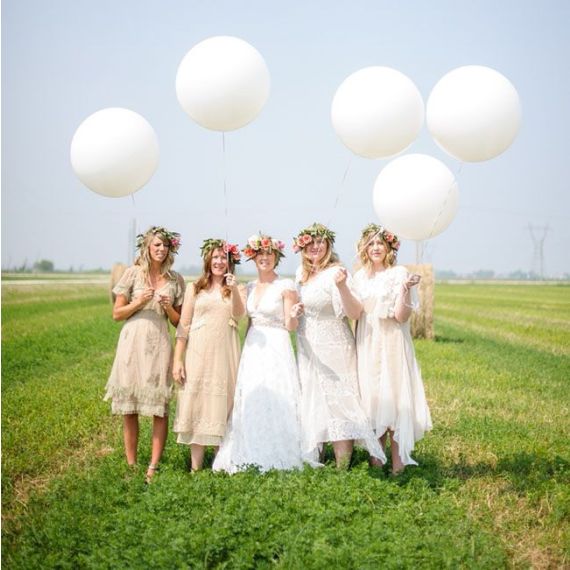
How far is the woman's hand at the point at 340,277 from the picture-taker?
5.35 meters

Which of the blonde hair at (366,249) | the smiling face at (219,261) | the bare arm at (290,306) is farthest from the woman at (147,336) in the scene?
the blonde hair at (366,249)

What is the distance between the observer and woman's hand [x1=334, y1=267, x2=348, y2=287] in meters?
5.35

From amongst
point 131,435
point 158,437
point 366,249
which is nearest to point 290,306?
point 366,249

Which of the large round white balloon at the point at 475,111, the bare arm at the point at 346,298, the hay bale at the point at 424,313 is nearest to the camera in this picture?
the large round white balloon at the point at 475,111

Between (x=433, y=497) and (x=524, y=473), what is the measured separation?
123 centimetres

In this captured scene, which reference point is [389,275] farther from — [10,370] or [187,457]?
[10,370]

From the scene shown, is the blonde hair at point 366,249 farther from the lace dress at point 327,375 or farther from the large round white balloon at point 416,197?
the lace dress at point 327,375

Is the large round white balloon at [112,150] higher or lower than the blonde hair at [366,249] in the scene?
higher

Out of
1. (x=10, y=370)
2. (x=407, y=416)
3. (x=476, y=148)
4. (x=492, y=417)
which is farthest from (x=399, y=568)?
(x=10, y=370)

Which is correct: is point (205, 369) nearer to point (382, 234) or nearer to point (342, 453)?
point (342, 453)

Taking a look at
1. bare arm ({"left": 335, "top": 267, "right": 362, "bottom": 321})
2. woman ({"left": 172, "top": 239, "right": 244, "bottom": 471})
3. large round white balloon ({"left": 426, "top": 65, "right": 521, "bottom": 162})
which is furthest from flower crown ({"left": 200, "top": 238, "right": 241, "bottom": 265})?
large round white balloon ({"left": 426, "top": 65, "right": 521, "bottom": 162})

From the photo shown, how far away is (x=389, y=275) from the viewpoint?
5801mm

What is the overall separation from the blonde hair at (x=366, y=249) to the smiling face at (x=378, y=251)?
16mm

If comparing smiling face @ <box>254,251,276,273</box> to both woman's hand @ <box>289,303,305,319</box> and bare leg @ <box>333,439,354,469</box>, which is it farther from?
bare leg @ <box>333,439,354,469</box>
